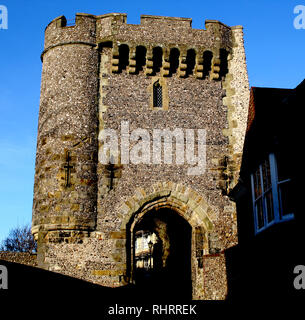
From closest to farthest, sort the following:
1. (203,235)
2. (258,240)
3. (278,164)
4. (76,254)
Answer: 1. (278,164)
2. (258,240)
3. (76,254)
4. (203,235)

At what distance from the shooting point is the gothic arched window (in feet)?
49.0

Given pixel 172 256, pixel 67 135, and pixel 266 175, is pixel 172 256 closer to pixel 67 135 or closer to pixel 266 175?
pixel 67 135

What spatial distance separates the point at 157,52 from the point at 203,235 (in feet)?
21.5

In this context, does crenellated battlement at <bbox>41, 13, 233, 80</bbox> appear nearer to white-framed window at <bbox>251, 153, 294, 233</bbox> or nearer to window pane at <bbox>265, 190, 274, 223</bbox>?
white-framed window at <bbox>251, 153, 294, 233</bbox>

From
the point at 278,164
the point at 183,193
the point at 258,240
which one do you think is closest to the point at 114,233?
the point at 183,193

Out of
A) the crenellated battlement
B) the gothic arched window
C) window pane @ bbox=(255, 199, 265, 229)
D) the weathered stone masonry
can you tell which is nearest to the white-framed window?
window pane @ bbox=(255, 199, 265, 229)

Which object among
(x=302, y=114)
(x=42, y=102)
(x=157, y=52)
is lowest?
(x=302, y=114)

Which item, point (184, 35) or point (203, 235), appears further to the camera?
point (184, 35)

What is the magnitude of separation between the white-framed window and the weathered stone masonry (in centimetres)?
288

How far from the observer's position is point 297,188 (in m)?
7.51

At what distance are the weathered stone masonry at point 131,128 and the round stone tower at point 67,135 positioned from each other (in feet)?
0.11

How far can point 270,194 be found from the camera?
8.77 metres

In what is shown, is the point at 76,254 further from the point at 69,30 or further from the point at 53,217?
the point at 69,30

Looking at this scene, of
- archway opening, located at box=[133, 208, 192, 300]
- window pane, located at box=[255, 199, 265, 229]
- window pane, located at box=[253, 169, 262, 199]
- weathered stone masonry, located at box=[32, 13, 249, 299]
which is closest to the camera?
window pane, located at box=[255, 199, 265, 229]
